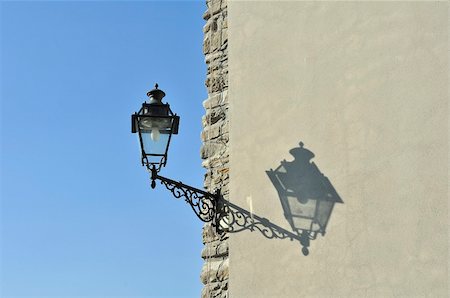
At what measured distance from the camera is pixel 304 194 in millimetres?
4637

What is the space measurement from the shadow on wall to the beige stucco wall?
0.05 meters

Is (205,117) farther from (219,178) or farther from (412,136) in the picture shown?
(412,136)

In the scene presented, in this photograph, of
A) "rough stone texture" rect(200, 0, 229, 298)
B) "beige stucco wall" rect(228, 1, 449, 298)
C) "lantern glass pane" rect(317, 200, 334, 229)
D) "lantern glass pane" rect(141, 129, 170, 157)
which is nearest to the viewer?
"beige stucco wall" rect(228, 1, 449, 298)

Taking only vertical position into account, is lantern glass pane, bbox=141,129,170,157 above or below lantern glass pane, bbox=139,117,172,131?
below

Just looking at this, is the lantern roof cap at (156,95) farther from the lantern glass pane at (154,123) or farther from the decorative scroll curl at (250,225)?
the decorative scroll curl at (250,225)

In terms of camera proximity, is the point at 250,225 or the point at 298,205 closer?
the point at 298,205

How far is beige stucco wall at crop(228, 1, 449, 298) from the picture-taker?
4.15m

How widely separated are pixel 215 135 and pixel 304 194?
3.04ft

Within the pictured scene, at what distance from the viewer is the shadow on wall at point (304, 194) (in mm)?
4520

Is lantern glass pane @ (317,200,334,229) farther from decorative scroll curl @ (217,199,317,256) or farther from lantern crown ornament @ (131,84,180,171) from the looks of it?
lantern crown ornament @ (131,84,180,171)

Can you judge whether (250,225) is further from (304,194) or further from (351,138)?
(351,138)

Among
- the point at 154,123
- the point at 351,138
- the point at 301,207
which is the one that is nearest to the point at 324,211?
the point at 301,207

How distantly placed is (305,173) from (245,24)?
1.31 meters

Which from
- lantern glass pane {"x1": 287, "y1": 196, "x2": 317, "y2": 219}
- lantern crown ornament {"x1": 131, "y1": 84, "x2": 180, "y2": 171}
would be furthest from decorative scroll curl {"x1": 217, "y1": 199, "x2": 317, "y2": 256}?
lantern crown ornament {"x1": 131, "y1": 84, "x2": 180, "y2": 171}
